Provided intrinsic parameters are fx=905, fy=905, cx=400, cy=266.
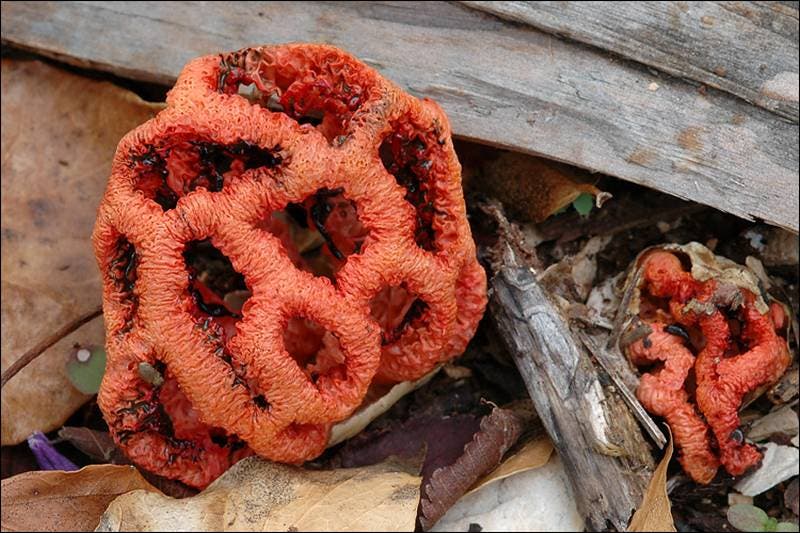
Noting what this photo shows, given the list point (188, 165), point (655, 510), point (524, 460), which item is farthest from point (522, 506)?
point (188, 165)

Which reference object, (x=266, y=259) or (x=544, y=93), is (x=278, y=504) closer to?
(x=266, y=259)

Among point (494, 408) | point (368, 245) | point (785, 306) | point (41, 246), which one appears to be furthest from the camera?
point (41, 246)

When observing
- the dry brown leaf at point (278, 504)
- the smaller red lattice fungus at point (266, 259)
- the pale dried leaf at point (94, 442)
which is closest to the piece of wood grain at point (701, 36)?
the smaller red lattice fungus at point (266, 259)

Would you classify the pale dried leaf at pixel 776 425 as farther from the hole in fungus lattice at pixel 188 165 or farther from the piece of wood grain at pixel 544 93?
the hole in fungus lattice at pixel 188 165

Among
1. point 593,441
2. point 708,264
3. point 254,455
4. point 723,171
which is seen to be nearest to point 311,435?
point 254,455

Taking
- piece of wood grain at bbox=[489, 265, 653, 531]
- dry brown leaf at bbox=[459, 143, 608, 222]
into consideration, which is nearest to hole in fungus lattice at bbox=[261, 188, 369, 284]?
piece of wood grain at bbox=[489, 265, 653, 531]

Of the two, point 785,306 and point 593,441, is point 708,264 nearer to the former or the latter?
point 785,306

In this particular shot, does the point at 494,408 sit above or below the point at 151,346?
below
